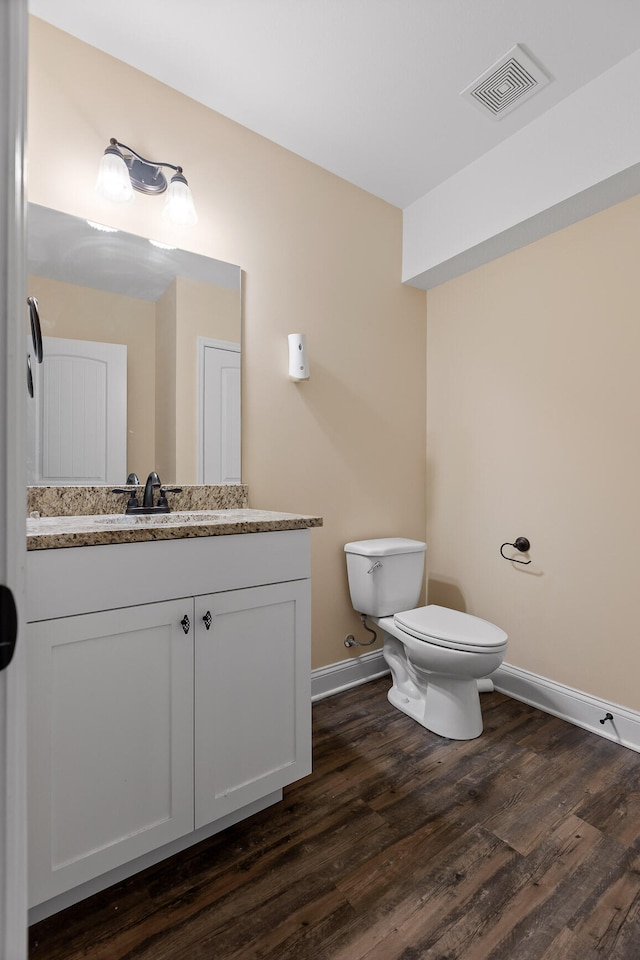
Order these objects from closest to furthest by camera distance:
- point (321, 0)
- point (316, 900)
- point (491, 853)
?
point (316, 900) → point (491, 853) → point (321, 0)

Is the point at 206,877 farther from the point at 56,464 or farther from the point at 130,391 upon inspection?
the point at 130,391

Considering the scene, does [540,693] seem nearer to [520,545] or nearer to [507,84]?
[520,545]

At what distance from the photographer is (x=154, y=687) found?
45.4 inches

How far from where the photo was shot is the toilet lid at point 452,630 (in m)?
1.71

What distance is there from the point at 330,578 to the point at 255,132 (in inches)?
78.7

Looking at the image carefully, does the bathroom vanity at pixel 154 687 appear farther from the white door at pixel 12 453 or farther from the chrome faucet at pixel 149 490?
the white door at pixel 12 453

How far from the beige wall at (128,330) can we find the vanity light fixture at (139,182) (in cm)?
33

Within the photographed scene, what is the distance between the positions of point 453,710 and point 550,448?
1.19m

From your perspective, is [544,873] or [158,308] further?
[158,308]

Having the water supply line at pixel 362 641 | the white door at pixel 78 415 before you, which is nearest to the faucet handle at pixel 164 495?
the white door at pixel 78 415

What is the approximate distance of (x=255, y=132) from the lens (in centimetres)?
199

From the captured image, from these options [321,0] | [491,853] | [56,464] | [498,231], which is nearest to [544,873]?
[491,853]

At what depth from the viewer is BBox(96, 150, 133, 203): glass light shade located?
157 cm

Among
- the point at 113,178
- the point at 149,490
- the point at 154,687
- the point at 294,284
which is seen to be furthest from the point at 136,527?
the point at 294,284
